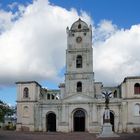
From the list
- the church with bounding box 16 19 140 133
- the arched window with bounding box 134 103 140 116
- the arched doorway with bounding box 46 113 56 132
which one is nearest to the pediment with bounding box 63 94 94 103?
the church with bounding box 16 19 140 133

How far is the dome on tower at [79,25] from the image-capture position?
2594 inches

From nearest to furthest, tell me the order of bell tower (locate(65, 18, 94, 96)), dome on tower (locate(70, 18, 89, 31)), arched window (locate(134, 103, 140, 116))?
1. arched window (locate(134, 103, 140, 116))
2. bell tower (locate(65, 18, 94, 96))
3. dome on tower (locate(70, 18, 89, 31))

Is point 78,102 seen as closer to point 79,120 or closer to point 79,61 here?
point 79,120

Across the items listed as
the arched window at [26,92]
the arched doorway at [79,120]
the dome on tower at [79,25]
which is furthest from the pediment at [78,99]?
the dome on tower at [79,25]

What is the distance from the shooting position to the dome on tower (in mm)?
65875

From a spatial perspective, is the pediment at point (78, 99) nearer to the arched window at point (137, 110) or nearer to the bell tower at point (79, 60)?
the bell tower at point (79, 60)

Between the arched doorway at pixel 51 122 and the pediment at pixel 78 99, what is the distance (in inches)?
161

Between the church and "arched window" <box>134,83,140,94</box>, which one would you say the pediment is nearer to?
the church

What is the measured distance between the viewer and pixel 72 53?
214ft

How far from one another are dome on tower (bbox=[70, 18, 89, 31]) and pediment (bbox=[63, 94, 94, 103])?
484 inches

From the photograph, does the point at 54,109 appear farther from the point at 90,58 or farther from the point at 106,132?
the point at 106,132

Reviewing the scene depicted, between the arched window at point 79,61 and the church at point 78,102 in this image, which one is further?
the arched window at point 79,61

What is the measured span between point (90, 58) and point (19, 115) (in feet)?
51.9

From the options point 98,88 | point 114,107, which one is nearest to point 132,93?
point 114,107
